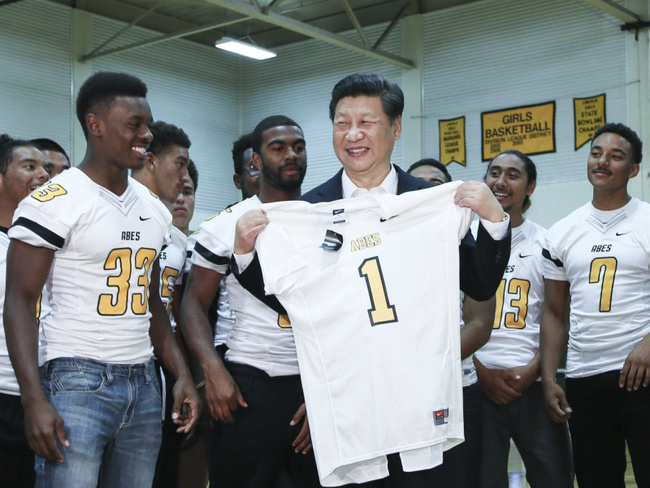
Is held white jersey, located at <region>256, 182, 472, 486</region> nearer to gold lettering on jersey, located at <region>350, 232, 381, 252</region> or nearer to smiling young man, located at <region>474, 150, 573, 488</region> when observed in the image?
gold lettering on jersey, located at <region>350, 232, 381, 252</region>

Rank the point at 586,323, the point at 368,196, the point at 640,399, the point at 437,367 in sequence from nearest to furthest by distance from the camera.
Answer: the point at 437,367
the point at 368,196
the point at 640,399
the point at 586,323

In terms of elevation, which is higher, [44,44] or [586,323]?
[44,44]

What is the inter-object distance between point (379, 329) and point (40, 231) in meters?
1.24

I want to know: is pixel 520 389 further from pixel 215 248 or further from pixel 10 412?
pixel 10 412

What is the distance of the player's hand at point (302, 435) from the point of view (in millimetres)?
3229

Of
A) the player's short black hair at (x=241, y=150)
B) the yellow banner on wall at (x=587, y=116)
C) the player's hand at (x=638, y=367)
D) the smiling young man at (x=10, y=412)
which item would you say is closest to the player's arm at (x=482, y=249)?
the player's hand at (x=638, y=367)

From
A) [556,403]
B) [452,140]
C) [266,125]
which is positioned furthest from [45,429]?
[452,140]

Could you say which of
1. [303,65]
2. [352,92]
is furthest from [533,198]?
[352,92]

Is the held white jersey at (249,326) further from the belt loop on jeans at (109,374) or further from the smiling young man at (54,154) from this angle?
the smiling young man at (54,154)

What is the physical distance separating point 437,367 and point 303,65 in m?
14.2

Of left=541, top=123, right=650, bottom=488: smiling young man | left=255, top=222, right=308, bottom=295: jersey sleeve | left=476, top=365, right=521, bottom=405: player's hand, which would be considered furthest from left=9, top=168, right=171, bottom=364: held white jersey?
left=541, top=123, right=650, bottom=488: smiling young man

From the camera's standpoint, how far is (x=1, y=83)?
43.7ft

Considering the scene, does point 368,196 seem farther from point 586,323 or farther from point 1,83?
point 1,83

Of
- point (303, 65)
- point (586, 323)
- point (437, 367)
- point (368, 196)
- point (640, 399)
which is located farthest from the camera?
point (303, 65)
